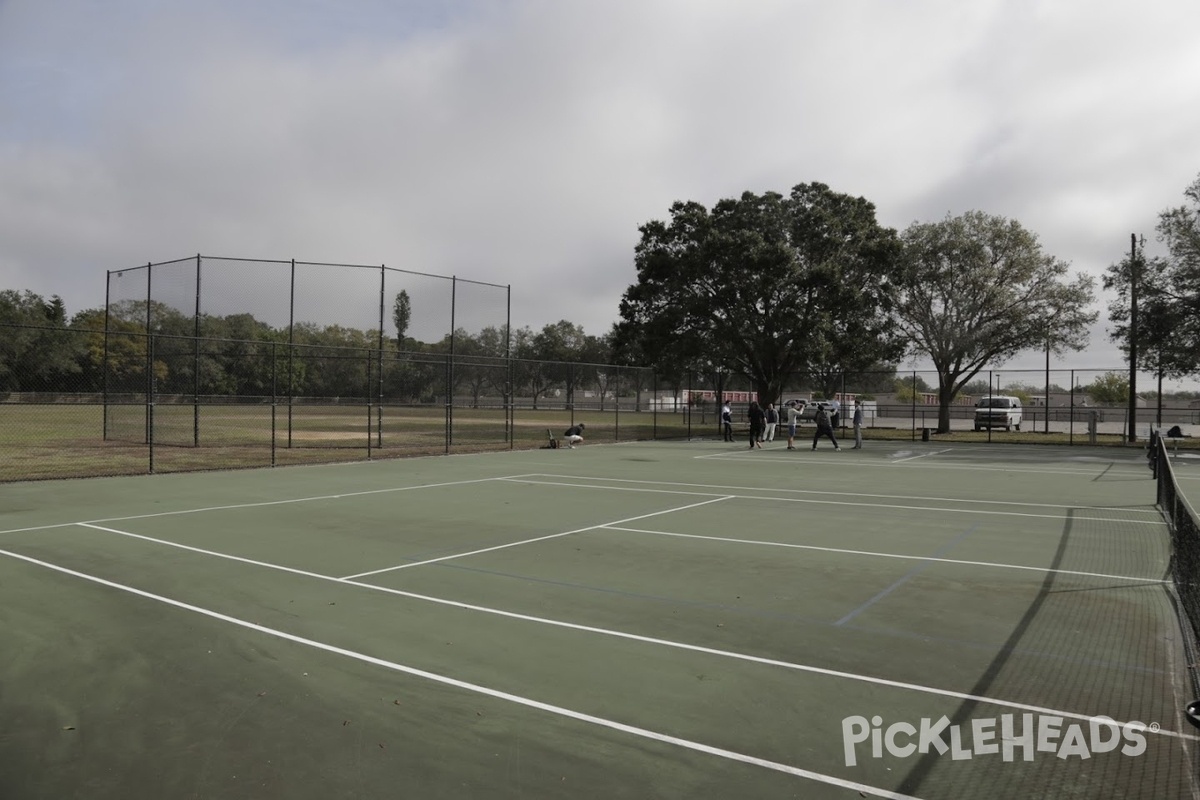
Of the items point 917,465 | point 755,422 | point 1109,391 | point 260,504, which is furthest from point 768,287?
point 1109,391

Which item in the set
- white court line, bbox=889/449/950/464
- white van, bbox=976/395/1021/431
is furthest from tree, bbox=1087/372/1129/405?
white court line, bbox=889/449/950/464

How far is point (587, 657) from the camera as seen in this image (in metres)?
5.33

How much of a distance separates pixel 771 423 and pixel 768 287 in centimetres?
616

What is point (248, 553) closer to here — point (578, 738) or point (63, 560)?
point (63, 560)

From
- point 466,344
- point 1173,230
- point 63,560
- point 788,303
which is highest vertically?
point 1173,230

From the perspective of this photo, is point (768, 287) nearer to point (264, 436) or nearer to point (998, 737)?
point (264, 436)

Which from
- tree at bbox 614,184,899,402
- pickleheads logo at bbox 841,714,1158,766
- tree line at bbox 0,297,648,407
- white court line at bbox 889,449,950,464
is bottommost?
white court line at bbox 889,449,950,464

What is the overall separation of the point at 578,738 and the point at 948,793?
70.4 inches

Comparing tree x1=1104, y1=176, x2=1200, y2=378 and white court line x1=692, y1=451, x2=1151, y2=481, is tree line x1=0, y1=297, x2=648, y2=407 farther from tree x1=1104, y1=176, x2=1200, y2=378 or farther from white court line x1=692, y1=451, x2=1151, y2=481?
tree x1=1104, y1=176, x2=1200, y2=378

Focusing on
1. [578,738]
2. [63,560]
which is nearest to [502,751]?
[578,738]

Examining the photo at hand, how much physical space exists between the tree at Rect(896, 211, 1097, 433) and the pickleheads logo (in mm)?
36431

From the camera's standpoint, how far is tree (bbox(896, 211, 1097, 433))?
125ft

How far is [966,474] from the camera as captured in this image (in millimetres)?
18984

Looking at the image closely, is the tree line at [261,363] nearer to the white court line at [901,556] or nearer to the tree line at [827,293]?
the tree line at [827,293]
